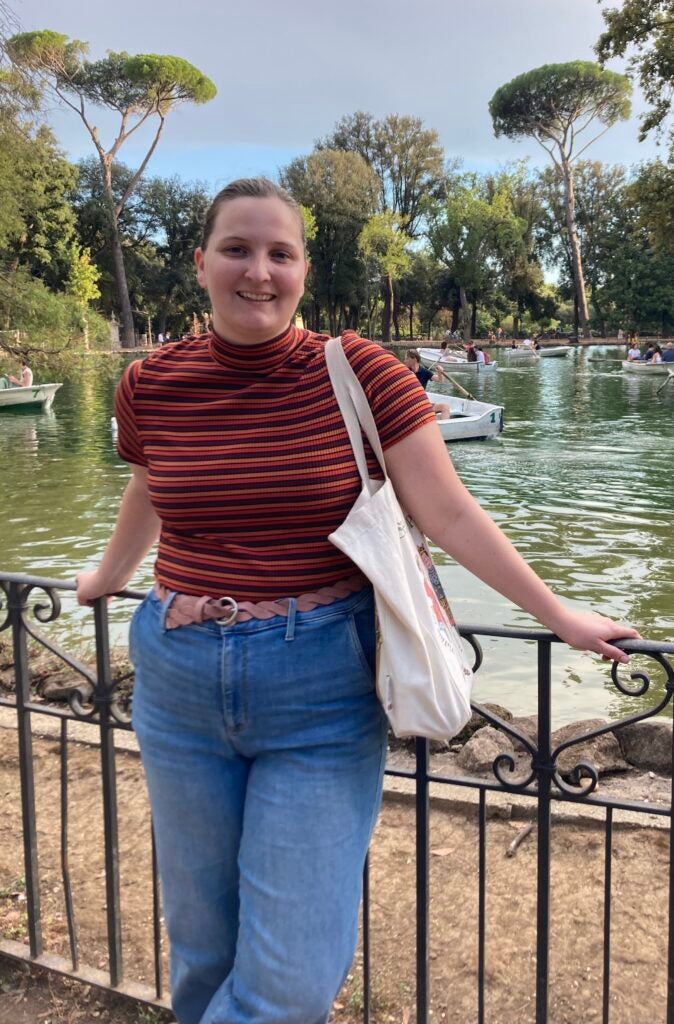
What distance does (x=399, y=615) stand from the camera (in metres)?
1.50

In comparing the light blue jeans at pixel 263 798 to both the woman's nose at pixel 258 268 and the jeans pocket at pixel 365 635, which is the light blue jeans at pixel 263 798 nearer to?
the jeans pocket at pixel 365 635

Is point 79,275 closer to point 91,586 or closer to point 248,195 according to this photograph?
point 91,586

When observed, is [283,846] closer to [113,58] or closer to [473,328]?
[113,58]

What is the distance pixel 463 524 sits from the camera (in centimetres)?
159

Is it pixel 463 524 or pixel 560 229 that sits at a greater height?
pixel 560 229

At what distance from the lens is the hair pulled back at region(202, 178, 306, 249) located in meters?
1.70

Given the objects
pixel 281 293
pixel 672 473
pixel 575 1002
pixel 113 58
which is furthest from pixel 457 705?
pixel 113 58

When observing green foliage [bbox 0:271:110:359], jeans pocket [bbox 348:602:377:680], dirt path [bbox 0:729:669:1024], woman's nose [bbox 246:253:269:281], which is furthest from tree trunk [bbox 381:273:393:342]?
jeans pocket [bbox 348:602:377:680]

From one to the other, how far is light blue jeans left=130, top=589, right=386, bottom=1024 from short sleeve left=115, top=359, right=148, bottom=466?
0.38m

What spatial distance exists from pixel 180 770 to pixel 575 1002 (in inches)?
63.3

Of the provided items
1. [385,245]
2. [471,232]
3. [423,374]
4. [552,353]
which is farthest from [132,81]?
[423,374]

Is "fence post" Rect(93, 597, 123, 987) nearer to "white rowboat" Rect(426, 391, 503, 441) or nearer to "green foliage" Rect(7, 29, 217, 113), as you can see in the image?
"white rowboat" Rect(426, 391, 503, 441)

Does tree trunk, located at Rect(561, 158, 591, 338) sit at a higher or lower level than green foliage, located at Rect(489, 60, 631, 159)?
lower

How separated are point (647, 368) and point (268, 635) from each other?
35.0m
